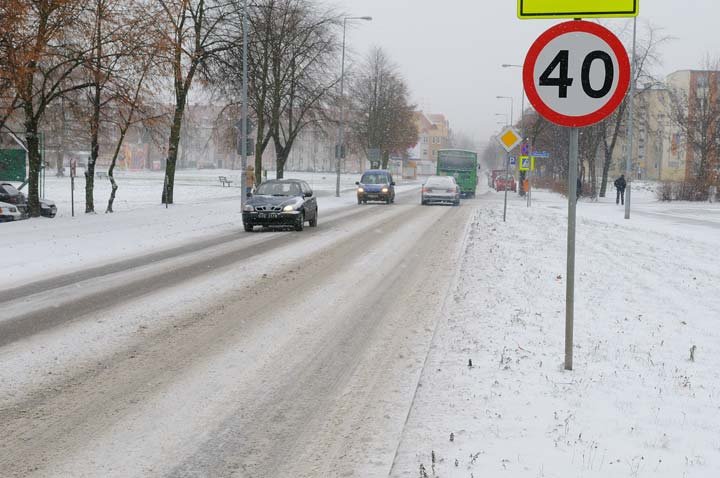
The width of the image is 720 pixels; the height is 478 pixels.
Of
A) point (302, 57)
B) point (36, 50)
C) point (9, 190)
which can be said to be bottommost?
point (9, 190)

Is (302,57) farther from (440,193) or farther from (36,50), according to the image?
(36,50)

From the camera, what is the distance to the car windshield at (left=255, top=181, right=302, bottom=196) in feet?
65.3

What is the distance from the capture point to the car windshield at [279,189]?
783 inches

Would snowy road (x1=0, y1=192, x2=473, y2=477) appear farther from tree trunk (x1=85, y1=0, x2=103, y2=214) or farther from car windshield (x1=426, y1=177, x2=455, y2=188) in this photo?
car windshield (x1=426, y1=177, x2=455, y2=188)

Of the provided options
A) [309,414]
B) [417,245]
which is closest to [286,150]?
[417,245]

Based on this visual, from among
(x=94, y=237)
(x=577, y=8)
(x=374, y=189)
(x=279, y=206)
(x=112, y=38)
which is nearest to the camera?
(x=577, y=8)

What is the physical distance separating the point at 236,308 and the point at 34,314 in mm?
2192

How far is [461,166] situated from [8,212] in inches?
1220

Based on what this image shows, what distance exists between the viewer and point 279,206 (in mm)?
18922

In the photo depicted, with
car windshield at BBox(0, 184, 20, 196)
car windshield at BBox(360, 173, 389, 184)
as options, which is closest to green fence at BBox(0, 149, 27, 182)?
car windshield at BBox(0, 184, 20, 196)

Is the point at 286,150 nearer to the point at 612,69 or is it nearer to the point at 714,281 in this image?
the point at 714,281

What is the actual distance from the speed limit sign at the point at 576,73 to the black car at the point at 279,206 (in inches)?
549

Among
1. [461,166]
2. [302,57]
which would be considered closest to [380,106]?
[461,166]

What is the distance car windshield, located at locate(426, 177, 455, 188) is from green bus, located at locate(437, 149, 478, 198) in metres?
11.4
